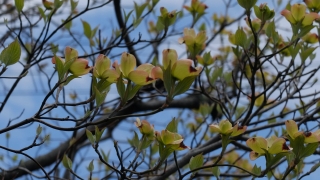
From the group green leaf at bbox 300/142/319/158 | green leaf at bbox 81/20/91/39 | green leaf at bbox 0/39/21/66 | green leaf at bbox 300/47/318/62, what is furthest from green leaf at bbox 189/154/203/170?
green leaf at bbox 81/20/91/39

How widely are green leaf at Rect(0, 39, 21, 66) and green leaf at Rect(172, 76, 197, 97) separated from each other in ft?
0.83

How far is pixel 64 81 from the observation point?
2.53ft

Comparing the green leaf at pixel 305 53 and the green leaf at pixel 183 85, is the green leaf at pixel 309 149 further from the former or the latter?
the green leaf at pixel 305 53

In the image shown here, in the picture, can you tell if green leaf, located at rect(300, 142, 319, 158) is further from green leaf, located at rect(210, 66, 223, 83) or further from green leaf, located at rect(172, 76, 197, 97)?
green leaf, located at rect(210, 66, 223, 83)

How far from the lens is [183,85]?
713 millimetres

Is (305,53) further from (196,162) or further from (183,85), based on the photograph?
(183,85)

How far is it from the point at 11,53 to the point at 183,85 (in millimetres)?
271

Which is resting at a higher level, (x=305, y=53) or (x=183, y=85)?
(x=305, y=53)

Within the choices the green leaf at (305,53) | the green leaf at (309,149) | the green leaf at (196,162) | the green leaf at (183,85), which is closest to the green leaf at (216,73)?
the green leaf at (305,53)

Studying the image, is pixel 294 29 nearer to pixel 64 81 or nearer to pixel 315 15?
pixel 315 15

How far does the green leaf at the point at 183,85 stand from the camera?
2.32ft

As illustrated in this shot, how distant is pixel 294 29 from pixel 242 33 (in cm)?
15

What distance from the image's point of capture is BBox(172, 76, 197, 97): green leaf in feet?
2.32

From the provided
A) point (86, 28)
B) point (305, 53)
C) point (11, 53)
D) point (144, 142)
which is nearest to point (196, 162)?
point (144, 142)
